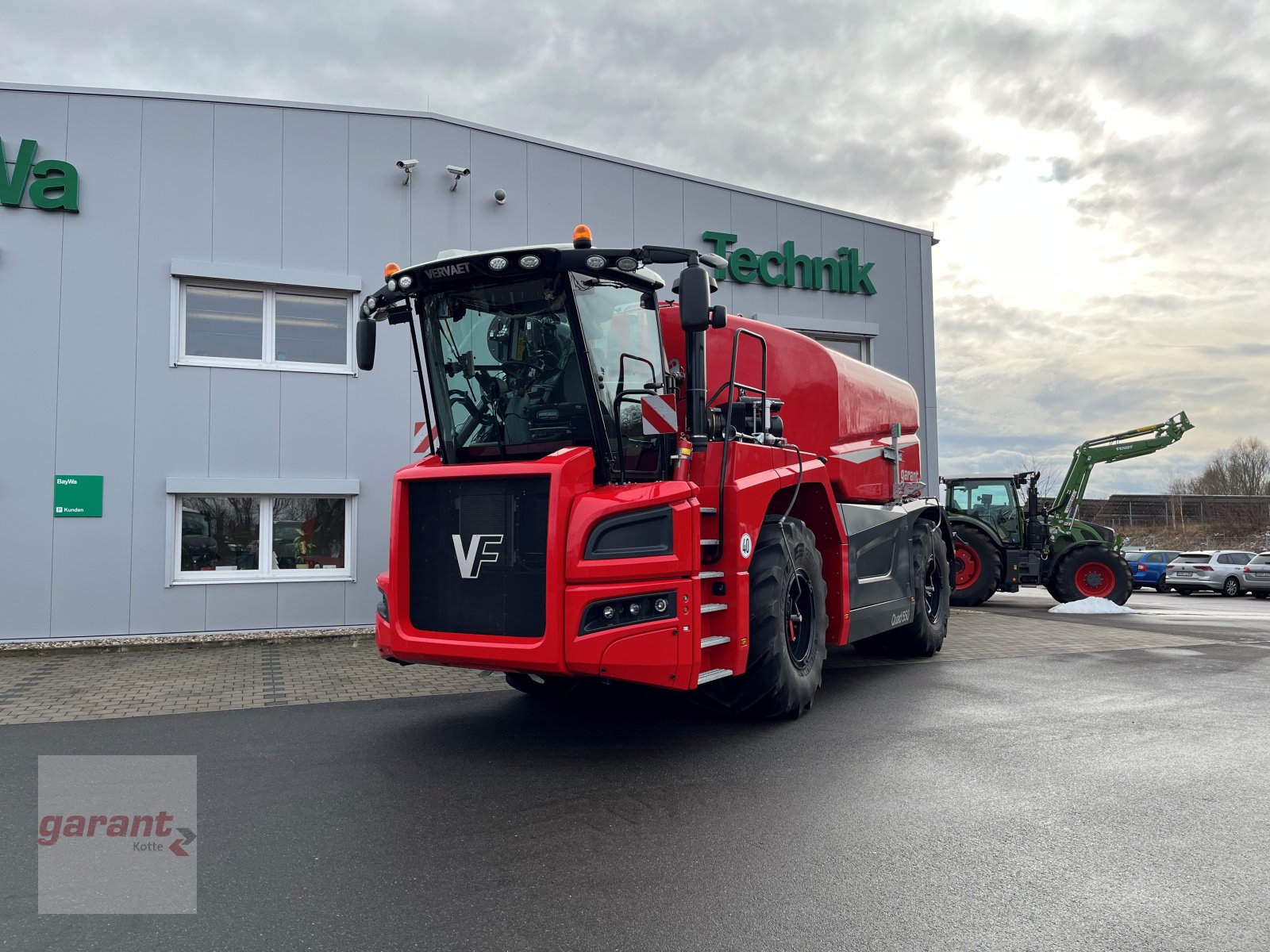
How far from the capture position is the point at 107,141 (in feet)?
36.8

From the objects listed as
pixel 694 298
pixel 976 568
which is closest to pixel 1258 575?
pixel 976 568

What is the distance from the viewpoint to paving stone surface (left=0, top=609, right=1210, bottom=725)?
7.64 metres

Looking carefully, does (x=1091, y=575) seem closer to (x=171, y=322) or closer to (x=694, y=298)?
(x=694, y=298)

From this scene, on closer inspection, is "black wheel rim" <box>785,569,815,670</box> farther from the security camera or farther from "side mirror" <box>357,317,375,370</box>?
the security camera

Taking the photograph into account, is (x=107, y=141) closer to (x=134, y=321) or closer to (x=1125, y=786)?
(x=134, y=321)

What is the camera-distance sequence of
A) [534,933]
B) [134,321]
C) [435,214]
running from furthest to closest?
[435,214] < [134,321] < [534,933]

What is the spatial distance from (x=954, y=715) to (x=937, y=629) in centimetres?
351

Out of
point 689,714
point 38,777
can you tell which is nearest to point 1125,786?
point 689,714

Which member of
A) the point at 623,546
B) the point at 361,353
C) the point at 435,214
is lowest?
the point at 623,546

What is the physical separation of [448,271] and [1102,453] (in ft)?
58.8

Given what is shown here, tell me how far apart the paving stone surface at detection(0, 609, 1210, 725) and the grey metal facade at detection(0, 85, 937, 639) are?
0.75 metres

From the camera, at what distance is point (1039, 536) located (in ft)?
59.4

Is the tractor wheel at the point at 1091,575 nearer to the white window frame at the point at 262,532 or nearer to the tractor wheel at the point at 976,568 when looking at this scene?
the tractor wheel at the point at 976,568

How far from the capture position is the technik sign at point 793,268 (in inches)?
577
